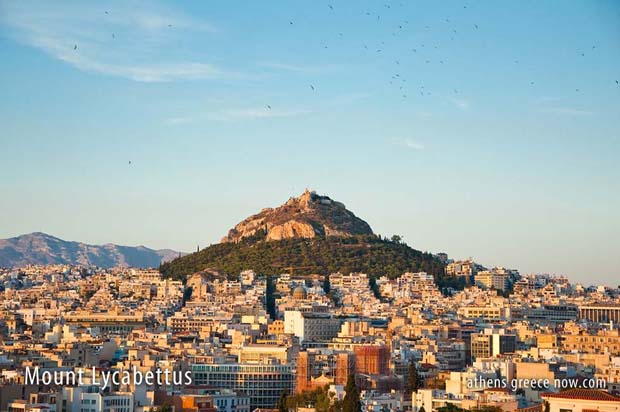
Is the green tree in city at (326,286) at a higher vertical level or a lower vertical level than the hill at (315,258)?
lower

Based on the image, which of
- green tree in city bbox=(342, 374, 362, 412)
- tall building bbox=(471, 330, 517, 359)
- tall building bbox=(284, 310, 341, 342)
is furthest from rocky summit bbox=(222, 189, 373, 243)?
green tree in city bbox=(342, 374, 362, 412)

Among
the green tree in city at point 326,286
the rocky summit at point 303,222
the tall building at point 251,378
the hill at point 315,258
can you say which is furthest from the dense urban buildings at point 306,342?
the rocky summit at point 303,222

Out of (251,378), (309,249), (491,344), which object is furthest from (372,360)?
(309,249)

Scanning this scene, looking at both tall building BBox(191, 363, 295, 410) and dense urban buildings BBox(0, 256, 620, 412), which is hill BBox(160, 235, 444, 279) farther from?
tall building BBox(191, 363, 295, 410)

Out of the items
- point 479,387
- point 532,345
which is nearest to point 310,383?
point 479,387

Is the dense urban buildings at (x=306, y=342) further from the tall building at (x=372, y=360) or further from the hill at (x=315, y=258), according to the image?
the hill at (x=315, y=258)

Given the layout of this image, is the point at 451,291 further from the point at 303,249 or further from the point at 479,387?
the point at 479,387

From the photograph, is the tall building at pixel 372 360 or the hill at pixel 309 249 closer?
the tall building at pixel 372 360

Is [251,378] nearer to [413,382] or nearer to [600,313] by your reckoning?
[413,382]
